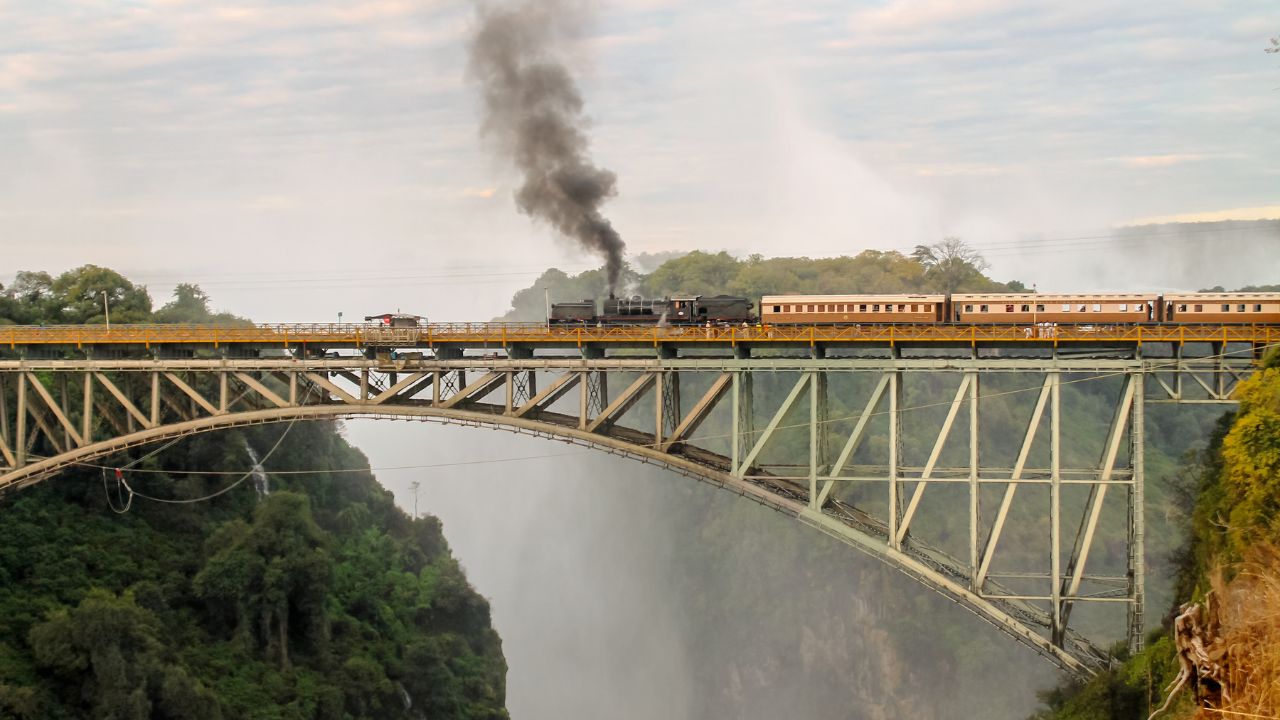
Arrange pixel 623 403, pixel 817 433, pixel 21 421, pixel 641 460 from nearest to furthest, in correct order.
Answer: pixel 817 433, pixel 623 403, pixel 641 460, pixel 21 421

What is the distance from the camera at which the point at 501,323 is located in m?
43.8

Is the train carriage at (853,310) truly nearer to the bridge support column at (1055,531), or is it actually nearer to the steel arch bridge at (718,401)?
the steel arch bridge at (718,401)

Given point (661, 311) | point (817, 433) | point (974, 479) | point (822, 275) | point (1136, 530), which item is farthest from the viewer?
point (822, 275)

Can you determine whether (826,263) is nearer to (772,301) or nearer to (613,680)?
(613,680)

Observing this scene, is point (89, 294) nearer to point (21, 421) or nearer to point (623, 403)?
point (21, 421)

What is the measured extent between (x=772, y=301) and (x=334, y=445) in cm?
5365

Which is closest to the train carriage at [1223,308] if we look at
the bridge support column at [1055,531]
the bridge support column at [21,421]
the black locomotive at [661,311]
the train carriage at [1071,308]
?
the train carriage at [1071,308]

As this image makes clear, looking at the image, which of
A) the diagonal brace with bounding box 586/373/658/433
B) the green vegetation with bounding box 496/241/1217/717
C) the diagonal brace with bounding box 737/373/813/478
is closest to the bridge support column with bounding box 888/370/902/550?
the diagonal brace with bounding box 737/373/813/478

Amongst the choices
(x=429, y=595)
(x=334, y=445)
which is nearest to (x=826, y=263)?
(x=334, y=445)

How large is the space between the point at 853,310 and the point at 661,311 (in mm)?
7925

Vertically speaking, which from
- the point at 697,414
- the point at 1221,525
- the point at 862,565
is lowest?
the point at 862,565

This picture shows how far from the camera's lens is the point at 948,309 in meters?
41.8

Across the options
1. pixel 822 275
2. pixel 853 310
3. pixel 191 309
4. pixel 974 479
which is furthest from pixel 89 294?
pixel 822 275

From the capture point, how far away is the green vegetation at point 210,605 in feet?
155
